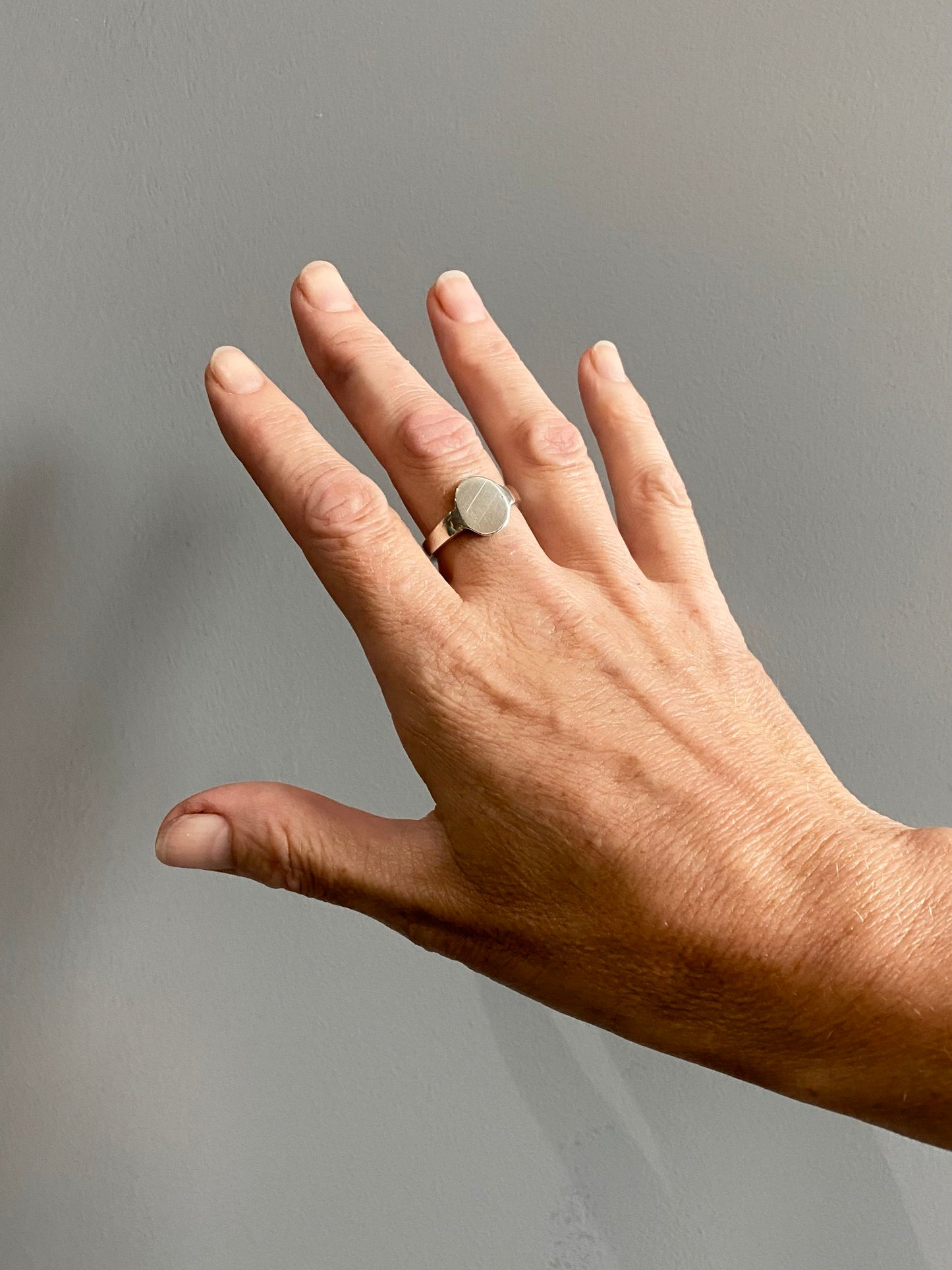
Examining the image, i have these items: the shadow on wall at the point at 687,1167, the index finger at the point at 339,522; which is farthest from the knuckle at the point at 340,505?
the shadow on wall at the point at 687,1167

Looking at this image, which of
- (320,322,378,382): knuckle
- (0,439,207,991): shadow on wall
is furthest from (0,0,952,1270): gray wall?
(320,322,378,382): knuckle

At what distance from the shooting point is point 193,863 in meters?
0.80

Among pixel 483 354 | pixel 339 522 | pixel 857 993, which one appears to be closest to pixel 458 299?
pixel 483 354

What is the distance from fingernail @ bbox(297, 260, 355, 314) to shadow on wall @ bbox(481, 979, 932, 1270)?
67cm

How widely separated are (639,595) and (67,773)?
1.87 feet

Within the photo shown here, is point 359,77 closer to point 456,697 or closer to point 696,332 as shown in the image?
point 696,332

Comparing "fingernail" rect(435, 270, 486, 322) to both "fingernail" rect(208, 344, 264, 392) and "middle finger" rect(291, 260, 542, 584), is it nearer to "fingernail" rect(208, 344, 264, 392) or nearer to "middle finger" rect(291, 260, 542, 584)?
"middle finger" rect(291, 260, 542, 584)

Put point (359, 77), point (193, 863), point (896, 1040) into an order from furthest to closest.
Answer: point (359, 77), point (193, 863), point (896, 1040)

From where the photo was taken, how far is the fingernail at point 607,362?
917 millimetres

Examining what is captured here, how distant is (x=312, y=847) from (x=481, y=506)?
304 millimetres

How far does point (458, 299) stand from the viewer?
88 centimetres

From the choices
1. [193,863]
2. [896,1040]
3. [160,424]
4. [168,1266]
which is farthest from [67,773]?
[896,1040]

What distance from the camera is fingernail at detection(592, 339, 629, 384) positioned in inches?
36.1

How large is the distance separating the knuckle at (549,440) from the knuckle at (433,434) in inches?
2.2
